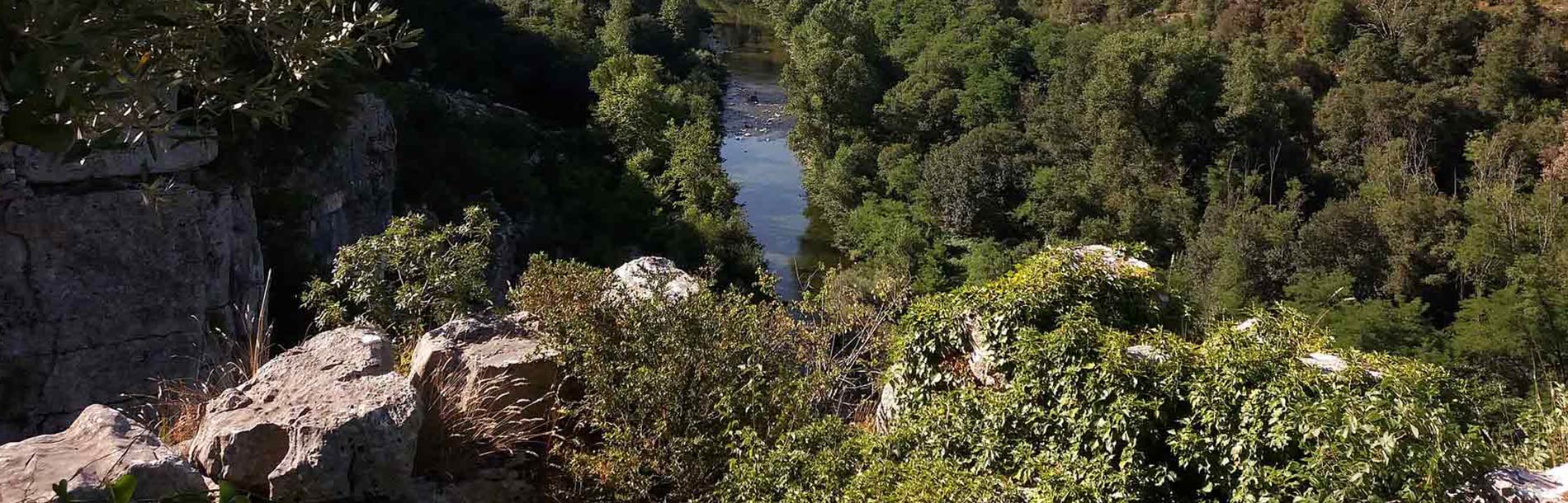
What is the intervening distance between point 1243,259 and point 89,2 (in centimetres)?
2502

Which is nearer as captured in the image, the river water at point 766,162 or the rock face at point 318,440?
the rock face at point 318,440

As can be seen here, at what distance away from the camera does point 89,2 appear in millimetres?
1950

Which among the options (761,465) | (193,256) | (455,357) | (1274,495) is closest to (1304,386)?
(1274,495)

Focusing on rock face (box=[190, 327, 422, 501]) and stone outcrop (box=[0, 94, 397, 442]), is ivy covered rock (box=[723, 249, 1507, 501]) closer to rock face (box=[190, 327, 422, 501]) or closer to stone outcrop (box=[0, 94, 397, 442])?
rock face (box=[190, 327, 422, 501])

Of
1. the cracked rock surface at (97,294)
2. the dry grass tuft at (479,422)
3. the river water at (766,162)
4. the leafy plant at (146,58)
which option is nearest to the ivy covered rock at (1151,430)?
the dry grass tuft at (479,422)

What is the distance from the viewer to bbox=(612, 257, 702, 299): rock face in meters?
5.57

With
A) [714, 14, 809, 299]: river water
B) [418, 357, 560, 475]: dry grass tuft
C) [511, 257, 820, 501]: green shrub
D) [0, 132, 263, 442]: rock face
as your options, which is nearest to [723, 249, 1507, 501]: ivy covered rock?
[511, 257, 820, 501]: green shrub

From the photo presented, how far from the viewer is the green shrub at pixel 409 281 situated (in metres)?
6.41

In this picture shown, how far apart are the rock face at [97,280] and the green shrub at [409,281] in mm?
4420

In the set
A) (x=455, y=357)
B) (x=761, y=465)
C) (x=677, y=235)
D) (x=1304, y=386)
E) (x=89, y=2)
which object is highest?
(x=89, y=2)

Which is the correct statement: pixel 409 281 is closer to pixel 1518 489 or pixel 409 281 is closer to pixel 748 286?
pixel 1518 489

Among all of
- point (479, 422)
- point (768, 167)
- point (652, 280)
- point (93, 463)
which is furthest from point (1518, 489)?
point (768, 167)

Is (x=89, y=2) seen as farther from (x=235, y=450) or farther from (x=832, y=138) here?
(x=832, y=138)

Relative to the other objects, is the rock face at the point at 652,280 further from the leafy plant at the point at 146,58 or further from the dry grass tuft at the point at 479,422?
the leafy plant at the point at 146,58
